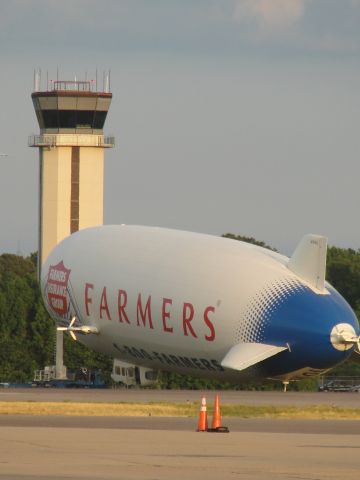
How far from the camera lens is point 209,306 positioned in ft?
274

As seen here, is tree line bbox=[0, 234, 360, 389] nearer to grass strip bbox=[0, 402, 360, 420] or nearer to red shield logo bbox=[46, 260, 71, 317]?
red shield logo bbox=[46, 260, 71, 317]

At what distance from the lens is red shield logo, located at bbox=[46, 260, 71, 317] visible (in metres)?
96.6

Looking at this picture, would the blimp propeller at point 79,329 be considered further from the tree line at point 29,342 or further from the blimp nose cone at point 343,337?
the tree line at point 29,342

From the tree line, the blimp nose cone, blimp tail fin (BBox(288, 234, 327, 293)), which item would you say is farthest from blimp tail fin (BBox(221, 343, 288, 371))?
the tree line

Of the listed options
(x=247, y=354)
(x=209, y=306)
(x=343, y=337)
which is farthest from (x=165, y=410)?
(x=209, y=306)

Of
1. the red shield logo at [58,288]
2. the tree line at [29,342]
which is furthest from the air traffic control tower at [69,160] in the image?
the red shield logo at [58,288]

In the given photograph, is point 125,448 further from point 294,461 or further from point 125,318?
point 125,318

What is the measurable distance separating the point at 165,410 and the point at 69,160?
3496 inches

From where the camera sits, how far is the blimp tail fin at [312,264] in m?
80.5

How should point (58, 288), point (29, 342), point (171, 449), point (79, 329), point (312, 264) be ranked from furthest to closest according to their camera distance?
1. point (29, 342)
2. point (58, 288)
3. point (79, 329)
4. point (312, 264)
5. point (171, 449)

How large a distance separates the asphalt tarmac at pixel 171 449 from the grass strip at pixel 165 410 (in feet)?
15.1

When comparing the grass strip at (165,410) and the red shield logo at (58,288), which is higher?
the red shield logo at (58,288)

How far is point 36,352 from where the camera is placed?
146500mm

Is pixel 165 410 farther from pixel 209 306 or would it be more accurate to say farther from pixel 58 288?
pixel 58 288
